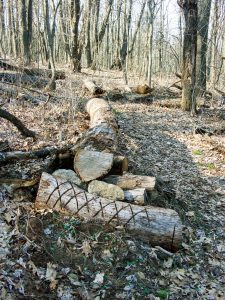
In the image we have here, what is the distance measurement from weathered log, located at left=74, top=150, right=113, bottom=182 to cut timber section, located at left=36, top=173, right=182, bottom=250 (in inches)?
19.7

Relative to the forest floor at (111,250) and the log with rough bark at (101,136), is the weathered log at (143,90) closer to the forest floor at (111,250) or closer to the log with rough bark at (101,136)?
the log with rough bark at (101,136)

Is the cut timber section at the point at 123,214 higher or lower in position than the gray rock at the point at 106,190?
lower

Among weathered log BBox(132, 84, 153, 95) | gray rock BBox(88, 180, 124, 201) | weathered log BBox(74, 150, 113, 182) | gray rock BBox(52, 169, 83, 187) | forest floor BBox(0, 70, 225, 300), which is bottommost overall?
forest floor BBox(0, 70, 225, 300)

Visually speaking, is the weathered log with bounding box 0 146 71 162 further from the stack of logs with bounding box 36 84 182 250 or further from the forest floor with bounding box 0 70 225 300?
the stack of logs with bounding box 36 84 182 250

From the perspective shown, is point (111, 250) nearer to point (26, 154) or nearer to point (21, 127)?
point (26, 154)

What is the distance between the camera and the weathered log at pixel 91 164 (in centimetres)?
501

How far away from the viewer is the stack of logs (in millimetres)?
4309

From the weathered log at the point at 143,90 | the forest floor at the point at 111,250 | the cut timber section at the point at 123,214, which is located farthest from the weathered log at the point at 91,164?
the weathered log at the point at 143,90

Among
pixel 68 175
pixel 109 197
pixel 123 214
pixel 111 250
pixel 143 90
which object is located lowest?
pixel 111 250

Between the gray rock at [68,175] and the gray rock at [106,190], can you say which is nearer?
the gray rock at [106,190]

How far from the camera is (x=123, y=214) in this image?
4.34 m

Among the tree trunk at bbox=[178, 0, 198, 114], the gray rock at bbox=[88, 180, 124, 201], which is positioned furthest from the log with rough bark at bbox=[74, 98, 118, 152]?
the tree trunk at bbox=[178, 0, 198, 114]

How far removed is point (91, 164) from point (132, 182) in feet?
2.25

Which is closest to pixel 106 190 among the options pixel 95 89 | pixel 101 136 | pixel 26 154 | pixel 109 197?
pixel 109 197
